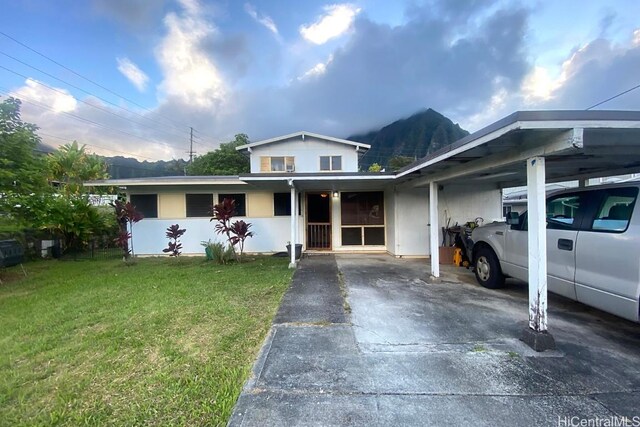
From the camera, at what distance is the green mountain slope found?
38781mm

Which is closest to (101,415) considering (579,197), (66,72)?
(579,197)

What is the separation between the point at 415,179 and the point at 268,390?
6.11 m

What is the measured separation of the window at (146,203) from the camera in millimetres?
9797

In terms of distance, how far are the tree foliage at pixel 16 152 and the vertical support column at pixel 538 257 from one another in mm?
9781

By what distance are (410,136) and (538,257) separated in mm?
42074

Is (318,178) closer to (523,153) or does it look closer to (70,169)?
(523,153)

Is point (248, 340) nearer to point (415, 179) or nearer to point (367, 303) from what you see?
point (367, 303)

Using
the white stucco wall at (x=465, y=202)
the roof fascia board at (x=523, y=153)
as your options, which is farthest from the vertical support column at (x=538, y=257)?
the white stucco wall at (x=465, y=202)

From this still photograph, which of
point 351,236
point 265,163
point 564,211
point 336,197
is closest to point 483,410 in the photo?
point 564,211

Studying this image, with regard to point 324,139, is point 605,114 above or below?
below

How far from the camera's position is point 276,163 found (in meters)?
12.2

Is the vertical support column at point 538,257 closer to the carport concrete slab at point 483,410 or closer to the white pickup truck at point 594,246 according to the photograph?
the white pickup truck at point 594,246

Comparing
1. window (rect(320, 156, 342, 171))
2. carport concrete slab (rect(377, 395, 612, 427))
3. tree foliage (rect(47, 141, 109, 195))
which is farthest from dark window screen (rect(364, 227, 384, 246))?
tree foliage (rect(47, 141, 109, 195))

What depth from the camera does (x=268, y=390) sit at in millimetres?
2326
